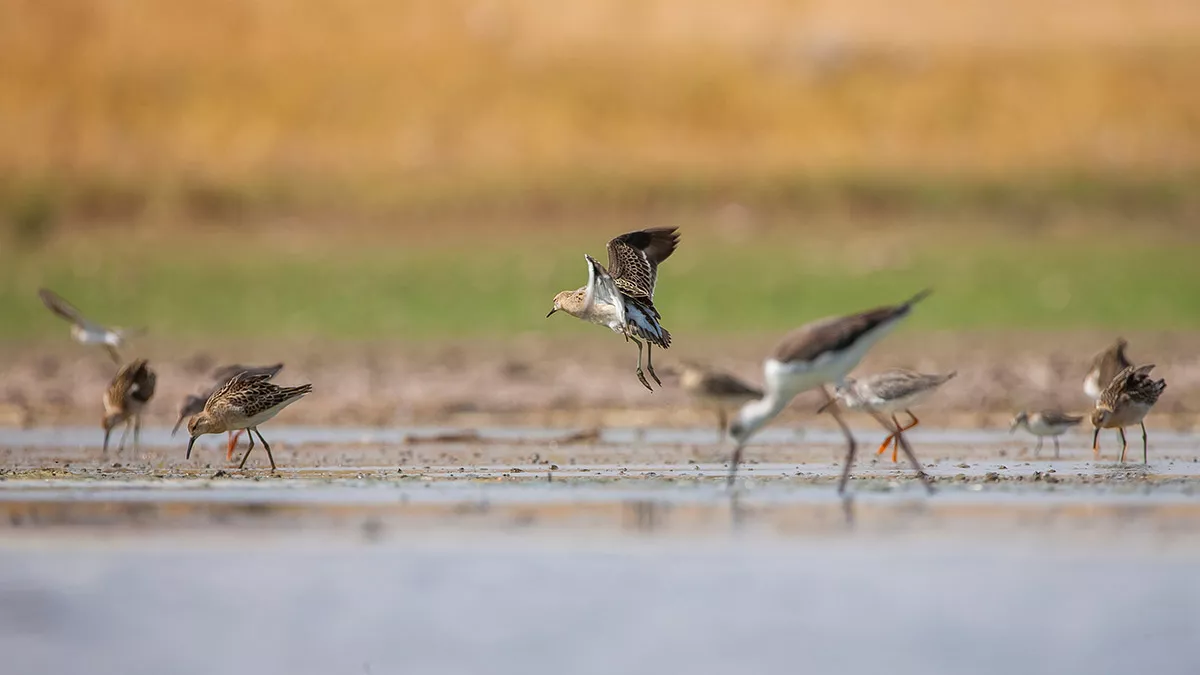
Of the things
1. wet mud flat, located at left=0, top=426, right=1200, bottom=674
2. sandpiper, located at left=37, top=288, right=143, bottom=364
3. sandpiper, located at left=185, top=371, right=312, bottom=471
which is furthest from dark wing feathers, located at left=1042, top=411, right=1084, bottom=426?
sandpiper, located at left=37, top=288, right=143, bottom=364

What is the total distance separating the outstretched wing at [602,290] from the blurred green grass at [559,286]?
9.08 meters

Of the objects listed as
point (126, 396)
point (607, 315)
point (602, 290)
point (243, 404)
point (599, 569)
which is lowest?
point (599, 569)

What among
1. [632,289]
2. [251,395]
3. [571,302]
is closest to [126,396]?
[251,395]

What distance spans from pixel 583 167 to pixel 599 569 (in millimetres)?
29729

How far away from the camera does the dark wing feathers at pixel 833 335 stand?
10773mm

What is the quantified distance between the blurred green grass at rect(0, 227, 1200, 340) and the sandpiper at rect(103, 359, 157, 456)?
8.20 metres

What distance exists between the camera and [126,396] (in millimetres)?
14312

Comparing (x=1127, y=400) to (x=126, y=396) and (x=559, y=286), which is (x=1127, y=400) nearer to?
(x=126, y=396)

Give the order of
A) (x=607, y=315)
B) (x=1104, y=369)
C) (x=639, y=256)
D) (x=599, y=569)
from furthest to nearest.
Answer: (x=1104, y=369) < (x=639, y=256) < (x=607, y=315) < (x=599, y=569)

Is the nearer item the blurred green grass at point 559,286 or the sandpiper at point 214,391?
the sandpiper at point 214,391

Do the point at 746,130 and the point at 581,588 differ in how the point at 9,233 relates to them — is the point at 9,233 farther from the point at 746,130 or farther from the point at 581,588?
the point at 581,588

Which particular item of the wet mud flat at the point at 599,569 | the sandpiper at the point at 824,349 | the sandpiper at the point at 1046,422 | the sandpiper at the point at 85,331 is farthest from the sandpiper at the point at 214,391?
the sandpiper at the point at 1046,422

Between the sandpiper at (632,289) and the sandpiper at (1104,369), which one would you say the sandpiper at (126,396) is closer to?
the sandpiper at (632,289)

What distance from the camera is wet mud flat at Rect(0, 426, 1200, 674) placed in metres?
7.91
